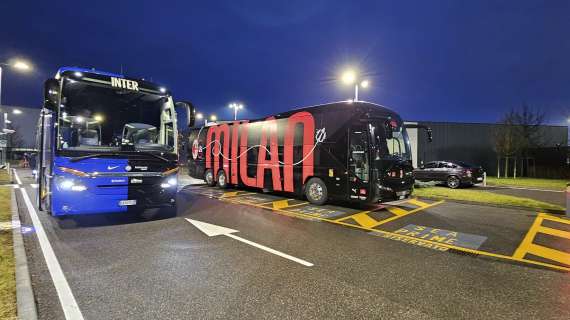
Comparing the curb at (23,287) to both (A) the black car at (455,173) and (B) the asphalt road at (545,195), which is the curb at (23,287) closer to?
(B) the asphalt road at (545,195)

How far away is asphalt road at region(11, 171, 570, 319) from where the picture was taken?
3.25 metres

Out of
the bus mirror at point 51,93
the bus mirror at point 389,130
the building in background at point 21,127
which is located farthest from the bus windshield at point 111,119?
the building in background at point 21,127

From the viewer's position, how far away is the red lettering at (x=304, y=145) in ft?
35.2

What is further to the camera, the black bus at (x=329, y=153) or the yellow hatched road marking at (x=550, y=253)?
the black bus at (x=329, y=153)

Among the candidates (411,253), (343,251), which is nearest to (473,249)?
(411,253)

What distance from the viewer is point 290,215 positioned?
8617 mm

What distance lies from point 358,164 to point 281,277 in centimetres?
585

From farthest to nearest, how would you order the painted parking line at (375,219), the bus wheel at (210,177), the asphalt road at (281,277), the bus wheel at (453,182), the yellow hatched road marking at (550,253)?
the bus wheel at (453,182) < the bus wheel at (210,177) < the painted parking line at (375,219) < the yellow hatched road marking at (550,253) < the asphalt road at (281,277)

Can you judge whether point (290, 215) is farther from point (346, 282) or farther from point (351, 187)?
point (346, 282)

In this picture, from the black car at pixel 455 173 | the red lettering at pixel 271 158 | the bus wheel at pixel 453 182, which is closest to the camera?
the red lettering at pixel 271 158

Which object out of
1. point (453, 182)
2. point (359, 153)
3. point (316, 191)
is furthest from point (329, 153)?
point (453, 182)

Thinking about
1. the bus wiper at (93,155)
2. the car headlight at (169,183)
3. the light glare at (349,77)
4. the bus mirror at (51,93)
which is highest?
the light glare at (349,77)

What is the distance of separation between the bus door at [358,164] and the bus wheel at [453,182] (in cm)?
1134

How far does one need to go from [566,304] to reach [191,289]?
4.58 m
